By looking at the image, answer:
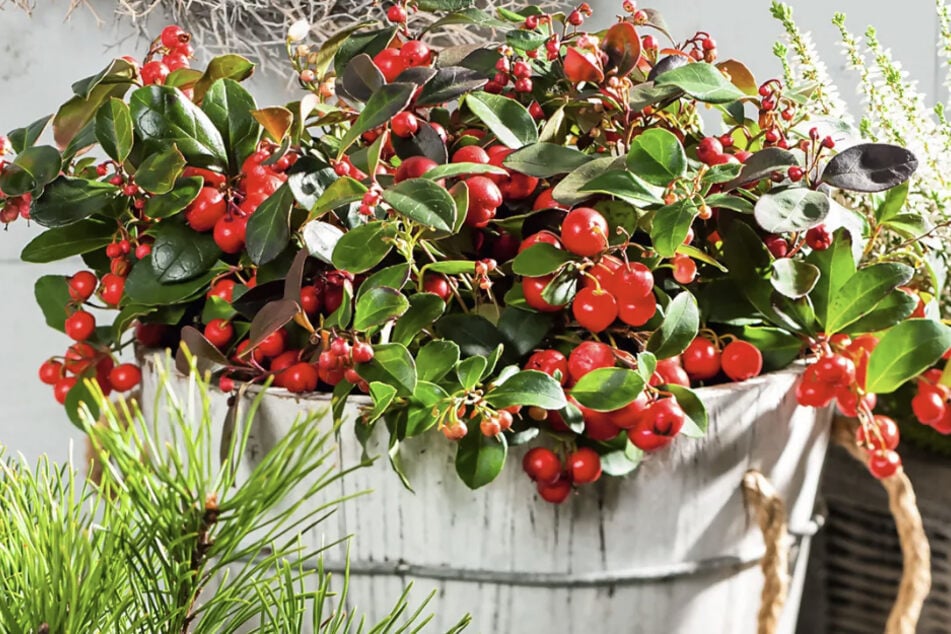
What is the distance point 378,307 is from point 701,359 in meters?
0.20

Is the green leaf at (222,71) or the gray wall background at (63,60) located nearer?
the green leaf at (222,71)

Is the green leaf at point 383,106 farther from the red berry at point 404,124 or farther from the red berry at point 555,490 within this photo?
the red berry at point 555,490

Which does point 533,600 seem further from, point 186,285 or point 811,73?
point 811,73

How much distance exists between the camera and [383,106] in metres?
0.51

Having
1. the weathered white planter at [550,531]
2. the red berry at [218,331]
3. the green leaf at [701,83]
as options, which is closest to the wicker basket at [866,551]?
the weathered white planter at [550,531]

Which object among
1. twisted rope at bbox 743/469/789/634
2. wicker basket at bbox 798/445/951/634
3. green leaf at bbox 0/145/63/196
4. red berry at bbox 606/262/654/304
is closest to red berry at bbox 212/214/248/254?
green leaf at bbox 0/145/63/196

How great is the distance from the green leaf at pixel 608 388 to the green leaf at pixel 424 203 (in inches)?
4.1

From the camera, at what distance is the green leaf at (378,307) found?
1.60ft

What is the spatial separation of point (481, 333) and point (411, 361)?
0.21 feet

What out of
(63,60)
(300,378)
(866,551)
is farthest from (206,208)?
→ (63,60)

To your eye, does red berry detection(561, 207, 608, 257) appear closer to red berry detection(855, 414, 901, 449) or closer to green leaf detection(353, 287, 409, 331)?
green leaf detection(353, 287, 409, 331)

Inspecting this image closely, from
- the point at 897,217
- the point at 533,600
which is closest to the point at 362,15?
the point at 897,217

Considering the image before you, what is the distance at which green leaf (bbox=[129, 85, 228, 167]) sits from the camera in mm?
570

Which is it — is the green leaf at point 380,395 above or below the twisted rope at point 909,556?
above
